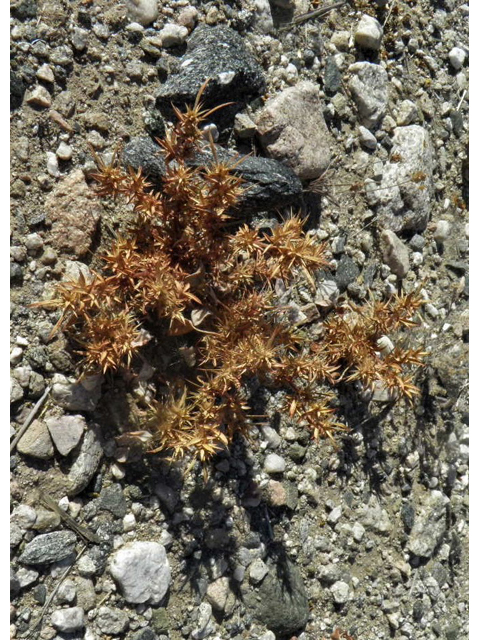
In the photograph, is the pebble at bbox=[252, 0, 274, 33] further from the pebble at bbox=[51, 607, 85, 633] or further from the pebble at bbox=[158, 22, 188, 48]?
the pebble at bbox=[51, 607, 85, 633]

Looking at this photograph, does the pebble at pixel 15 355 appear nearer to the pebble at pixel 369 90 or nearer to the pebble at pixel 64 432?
the pebble at pixel 64 432

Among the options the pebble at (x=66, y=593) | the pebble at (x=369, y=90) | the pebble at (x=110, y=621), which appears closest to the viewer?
the pebble at (x=66, y=593)

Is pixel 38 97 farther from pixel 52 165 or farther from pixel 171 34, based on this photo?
pixel 171 34

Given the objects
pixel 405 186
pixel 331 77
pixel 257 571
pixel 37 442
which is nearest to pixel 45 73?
pixel 331 77

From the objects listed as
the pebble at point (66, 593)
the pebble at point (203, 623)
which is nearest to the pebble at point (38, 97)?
the pebble at point (66, 593)

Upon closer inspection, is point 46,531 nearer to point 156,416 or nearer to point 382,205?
point 156,416
